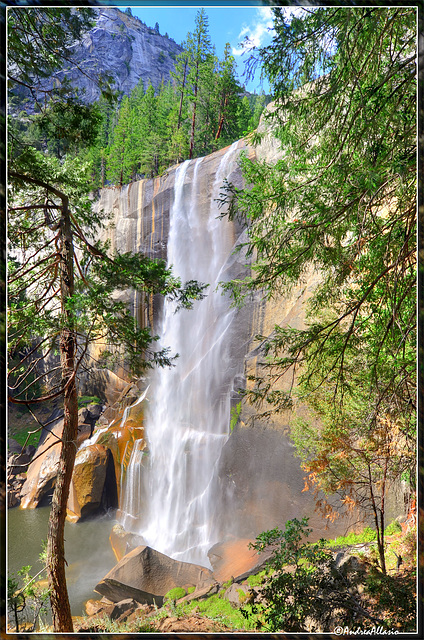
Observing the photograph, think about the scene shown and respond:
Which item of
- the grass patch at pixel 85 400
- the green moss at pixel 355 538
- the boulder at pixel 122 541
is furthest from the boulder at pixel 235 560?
the grass patch at pixel 85 400

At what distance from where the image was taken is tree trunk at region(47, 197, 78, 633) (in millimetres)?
2459

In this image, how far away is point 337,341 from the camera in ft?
7.36

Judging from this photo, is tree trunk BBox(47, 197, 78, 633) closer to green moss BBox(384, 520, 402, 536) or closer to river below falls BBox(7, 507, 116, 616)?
river below falls BBox(7, 507, 116, 616)

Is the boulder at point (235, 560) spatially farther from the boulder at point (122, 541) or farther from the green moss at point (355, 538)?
the boulder at point (122, 541)

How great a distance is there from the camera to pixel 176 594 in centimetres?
249

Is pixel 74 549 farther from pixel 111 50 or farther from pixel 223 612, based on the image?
pixel 111 50

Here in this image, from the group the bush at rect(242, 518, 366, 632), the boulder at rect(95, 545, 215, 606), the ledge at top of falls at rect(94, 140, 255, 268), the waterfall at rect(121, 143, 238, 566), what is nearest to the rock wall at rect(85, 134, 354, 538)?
the ledge at top of falls at rect(94, 140, 255, 268)

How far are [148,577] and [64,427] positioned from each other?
123 centimetres

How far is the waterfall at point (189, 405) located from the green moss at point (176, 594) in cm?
64

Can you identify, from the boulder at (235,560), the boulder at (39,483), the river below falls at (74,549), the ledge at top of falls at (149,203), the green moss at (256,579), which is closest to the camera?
the river below falls at (74,549)

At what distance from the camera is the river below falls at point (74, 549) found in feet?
6.28

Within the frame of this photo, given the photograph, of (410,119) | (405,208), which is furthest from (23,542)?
(410,119)

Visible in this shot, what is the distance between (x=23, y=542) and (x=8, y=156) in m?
1.93

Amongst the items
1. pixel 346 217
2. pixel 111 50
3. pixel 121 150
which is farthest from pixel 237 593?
pixel 121 150
